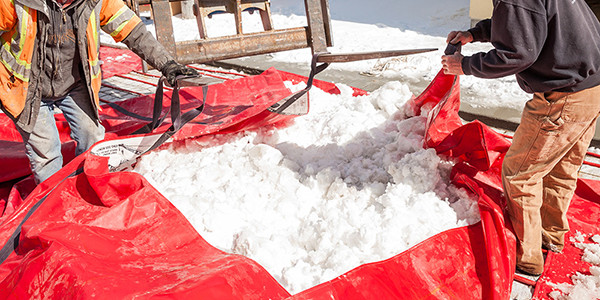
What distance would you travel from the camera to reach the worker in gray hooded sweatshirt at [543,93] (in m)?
1.42

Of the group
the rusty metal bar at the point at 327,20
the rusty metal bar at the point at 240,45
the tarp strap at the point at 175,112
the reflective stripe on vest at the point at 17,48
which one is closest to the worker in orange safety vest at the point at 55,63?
the reflective stripe on vest at the point at 17,48

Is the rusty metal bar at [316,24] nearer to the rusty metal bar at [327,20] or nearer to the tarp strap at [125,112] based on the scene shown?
the rusty metal bar at [327,20]

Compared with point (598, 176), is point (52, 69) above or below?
above

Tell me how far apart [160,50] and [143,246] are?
3.89 ft

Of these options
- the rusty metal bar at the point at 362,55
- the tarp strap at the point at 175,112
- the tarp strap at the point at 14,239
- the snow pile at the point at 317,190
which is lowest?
the snow pile at the point at 317,190

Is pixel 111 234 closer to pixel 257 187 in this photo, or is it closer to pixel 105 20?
pixel 257 187

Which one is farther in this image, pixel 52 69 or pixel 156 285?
pixel 52 69

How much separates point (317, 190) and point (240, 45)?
2322 millimetres

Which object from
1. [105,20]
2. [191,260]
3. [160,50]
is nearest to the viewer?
[191,260]

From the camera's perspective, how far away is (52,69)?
2021mm

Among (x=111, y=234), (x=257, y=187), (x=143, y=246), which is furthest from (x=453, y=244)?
(x=111, y=234)

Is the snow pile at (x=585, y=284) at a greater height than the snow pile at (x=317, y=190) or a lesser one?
lesser

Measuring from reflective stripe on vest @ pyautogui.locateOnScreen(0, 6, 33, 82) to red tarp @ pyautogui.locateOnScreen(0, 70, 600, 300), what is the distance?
48 cm

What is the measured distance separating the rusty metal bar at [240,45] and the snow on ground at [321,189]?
3.84 feet
